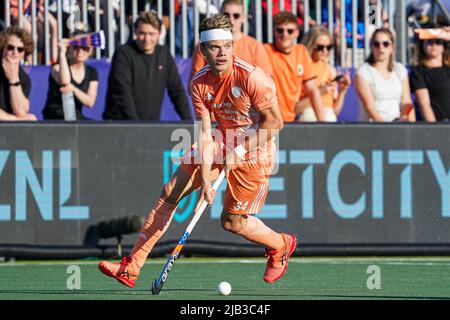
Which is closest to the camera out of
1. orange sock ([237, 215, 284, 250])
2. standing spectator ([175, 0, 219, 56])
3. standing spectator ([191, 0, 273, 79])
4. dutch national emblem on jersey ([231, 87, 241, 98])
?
dutch national emblem on jersey ([231, 87, 241, 98])

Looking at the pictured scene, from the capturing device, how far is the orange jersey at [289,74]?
14852mm

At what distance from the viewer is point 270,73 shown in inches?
562

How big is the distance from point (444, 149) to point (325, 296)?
15.2 feet

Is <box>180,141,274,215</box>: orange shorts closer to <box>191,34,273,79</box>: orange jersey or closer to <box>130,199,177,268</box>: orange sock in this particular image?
<box>130,199,177,268</box>: orange sock

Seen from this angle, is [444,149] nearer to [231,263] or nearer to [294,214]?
[294,214]

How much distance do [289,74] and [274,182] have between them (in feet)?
4.53

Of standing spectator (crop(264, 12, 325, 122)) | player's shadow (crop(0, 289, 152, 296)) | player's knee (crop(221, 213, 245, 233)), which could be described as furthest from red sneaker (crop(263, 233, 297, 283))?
standing spectator (crop(264, 12, 325, 122))

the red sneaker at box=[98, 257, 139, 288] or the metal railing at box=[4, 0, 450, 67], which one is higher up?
the metal railing at box=[4, 0, 450, 67]

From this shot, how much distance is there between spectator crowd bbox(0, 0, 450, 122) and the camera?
1443cm

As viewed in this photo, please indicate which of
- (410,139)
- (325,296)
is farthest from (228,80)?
(410,139)

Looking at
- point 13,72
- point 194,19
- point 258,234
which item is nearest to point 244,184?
point 258,234

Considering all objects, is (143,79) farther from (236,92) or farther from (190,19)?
(236,92)

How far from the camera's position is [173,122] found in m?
14.1

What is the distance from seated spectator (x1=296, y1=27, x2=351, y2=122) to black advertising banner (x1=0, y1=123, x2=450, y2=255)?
111 centimetres
